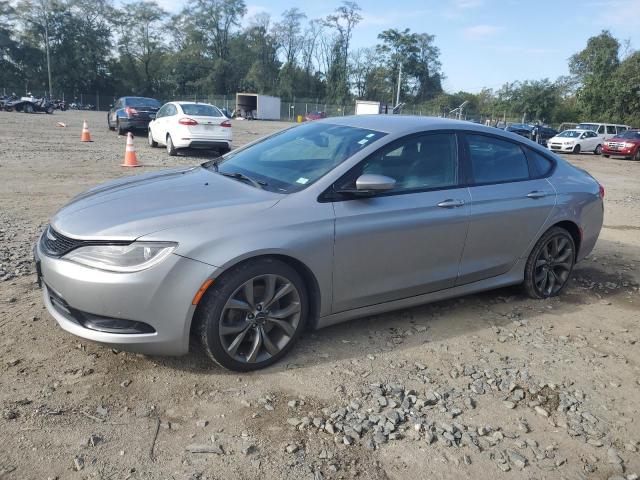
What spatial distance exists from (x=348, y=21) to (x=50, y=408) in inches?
3726

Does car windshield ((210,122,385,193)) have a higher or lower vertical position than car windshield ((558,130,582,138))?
lower

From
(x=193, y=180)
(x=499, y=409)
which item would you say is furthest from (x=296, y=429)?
(x=193, y=180)

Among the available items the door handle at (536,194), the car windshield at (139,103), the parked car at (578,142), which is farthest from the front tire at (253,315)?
the parked car at (578,142)

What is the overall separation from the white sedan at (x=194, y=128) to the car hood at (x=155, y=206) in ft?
33.4

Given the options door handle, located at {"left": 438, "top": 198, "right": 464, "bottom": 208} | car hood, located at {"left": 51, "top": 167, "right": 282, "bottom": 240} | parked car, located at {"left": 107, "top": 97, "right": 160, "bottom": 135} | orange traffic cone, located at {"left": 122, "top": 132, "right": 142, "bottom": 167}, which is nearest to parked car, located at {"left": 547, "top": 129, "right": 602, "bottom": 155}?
parked car, located at {"left": 107, "top": 97, "right": 160, "bottom": 135}

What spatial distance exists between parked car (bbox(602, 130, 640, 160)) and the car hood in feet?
88.2

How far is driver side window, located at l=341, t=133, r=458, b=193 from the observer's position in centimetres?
364

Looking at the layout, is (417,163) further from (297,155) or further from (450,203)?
(297,155)

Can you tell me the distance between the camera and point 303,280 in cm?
334

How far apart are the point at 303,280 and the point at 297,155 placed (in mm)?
1067

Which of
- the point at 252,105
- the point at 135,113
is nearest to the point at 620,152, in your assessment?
the point at 135,113

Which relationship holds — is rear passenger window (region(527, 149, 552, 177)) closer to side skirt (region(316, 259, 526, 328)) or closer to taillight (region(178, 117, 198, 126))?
side skirt (region(316, 259, 526, 328))

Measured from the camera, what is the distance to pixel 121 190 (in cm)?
358

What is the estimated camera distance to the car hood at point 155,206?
2971 millimetres
